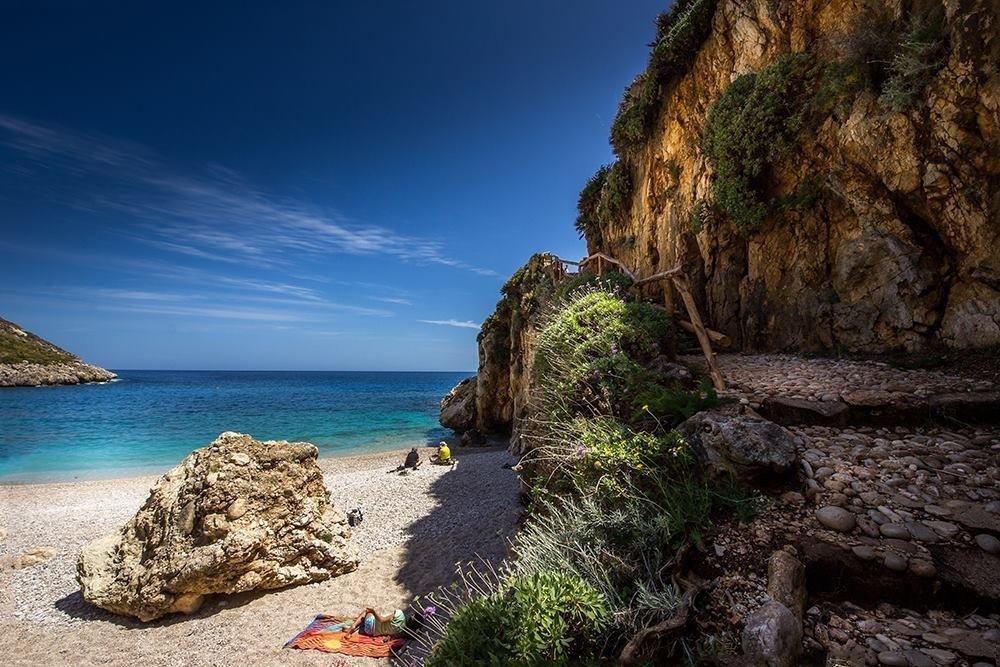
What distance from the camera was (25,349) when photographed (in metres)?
74.0

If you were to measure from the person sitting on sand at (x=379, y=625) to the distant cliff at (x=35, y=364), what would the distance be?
8750cm

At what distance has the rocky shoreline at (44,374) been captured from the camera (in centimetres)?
6122

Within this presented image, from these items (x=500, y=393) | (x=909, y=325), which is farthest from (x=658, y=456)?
(x=500, y=393)

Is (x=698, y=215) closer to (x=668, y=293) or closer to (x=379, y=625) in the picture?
(x=668, y=293)

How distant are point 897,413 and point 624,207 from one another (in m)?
11.6

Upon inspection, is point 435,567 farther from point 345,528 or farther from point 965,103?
point 965,103

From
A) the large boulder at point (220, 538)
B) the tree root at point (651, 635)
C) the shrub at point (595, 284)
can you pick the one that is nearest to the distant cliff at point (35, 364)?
the large boulder at point (220, 538)

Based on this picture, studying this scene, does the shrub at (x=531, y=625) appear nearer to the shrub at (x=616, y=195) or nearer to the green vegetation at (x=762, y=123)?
the green vegetation at (x=762, y=123)

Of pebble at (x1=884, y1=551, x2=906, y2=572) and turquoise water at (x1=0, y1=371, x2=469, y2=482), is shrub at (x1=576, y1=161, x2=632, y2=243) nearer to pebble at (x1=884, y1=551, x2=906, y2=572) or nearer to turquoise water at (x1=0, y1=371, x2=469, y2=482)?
pebble at (x1=884, y1=551, x2=906, y2=572)

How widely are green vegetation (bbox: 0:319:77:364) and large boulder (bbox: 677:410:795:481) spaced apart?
9809 centimetres

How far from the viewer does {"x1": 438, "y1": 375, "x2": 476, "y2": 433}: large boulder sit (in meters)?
28.3

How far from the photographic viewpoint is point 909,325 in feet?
22.6

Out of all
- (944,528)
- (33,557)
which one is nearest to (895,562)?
(944,528)

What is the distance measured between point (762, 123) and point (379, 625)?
12493mm
